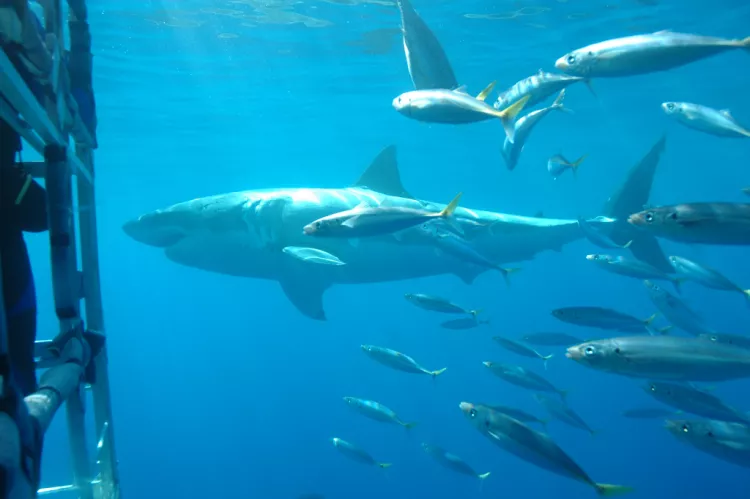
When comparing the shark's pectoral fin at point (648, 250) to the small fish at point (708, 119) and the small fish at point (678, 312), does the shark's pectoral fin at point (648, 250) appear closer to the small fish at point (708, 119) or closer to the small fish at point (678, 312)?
the small fish at point (678, 312)

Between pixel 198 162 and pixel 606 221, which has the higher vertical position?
pixel 606 221

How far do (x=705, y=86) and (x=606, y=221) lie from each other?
2258 cm

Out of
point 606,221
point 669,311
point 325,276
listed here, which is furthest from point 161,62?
point 669,311

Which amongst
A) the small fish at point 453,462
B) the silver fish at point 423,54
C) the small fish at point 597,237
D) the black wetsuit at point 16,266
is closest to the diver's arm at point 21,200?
the black wetsuit at point 16,266

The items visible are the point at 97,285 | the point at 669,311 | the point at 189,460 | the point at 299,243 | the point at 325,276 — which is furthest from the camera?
the point at 189,460

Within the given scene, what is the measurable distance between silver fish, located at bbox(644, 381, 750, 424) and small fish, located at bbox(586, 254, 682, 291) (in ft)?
5.14

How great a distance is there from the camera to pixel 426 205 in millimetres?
9406

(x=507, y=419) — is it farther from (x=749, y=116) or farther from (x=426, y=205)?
(x=749, y=116)

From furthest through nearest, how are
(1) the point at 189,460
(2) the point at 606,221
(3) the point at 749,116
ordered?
(3) the point at 749,116 → (1) the point at 189,460 → (2) the point at 606,221

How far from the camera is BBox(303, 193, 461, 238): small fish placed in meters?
4.29

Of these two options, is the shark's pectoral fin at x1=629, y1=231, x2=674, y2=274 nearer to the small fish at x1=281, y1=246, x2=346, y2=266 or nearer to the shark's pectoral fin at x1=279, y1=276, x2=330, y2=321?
the small fish at x1=281, y1=246, x2=346, y2=266

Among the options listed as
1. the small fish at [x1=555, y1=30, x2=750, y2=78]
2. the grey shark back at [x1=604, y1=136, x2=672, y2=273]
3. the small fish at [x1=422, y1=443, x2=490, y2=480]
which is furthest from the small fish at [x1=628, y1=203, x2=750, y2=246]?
the small fish at [x1=422, y1=443, x2=490, y2=480]

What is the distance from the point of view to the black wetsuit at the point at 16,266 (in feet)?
8.62

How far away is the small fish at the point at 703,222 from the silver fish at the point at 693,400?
2348 millimetres
